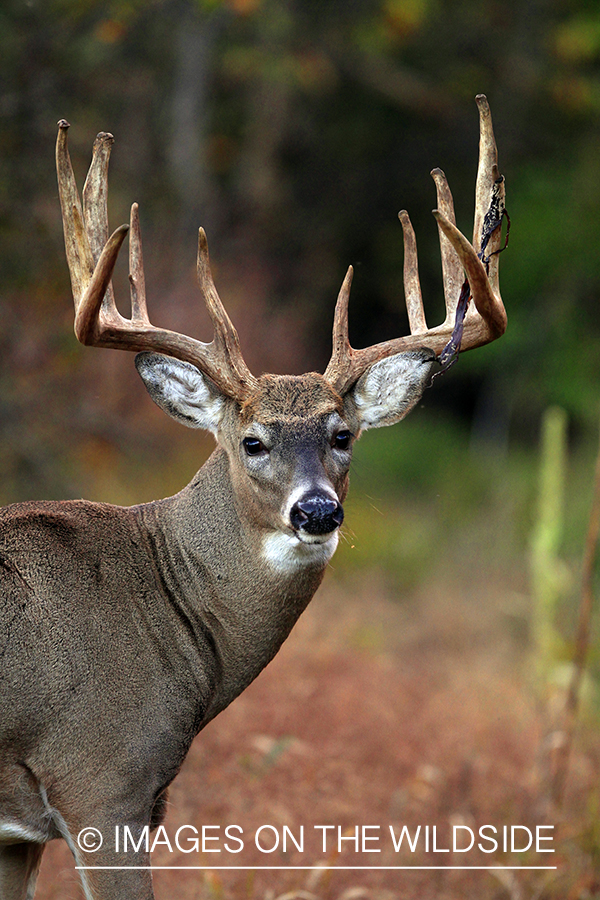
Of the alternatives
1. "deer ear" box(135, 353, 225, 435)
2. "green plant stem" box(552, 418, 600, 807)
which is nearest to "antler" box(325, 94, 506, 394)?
"deer ear" box(135, 353, 225, 435)

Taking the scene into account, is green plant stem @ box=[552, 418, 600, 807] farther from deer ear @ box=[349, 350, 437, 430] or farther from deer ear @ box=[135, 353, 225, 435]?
deer ear @ box=[135, 353, 225, 435]

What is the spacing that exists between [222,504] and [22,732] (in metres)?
1.04

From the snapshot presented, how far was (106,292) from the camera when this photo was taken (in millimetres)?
3932

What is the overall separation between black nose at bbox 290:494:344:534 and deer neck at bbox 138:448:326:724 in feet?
0.88

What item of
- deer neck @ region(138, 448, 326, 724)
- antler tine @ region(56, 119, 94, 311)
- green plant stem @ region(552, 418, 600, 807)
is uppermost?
antler tine @ region(56, 119, 94, 311)

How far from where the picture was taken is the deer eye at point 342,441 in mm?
3959

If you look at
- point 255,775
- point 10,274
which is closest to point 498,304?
point 255,775

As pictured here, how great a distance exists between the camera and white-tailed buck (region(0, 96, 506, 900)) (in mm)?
3461

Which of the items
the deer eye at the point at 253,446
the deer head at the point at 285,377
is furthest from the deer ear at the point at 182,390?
the deer eye at the point at 253,446

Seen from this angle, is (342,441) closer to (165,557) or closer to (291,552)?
(291,552)

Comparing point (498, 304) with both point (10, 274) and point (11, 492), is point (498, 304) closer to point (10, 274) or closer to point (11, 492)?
point (10, 274)

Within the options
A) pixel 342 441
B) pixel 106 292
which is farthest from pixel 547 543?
pixel 106 292

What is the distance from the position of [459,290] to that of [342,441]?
0.81 meters

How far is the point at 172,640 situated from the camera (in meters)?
3.72
